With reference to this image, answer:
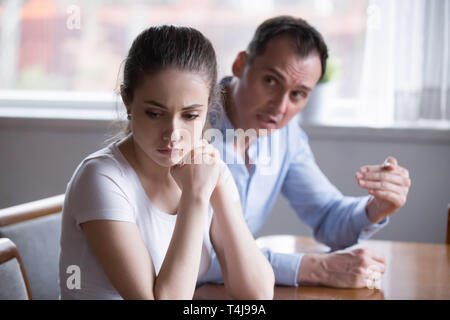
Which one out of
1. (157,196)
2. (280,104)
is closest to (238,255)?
(157,196)

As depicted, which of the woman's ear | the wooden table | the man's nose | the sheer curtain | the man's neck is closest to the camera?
the woman's ear

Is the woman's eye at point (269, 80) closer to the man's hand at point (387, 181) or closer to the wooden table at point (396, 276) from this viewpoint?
the man's hand at point (387, 181)

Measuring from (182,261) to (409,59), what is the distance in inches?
70.6

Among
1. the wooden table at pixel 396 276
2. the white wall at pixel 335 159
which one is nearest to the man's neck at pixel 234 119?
the wooden table at pixel 396 276

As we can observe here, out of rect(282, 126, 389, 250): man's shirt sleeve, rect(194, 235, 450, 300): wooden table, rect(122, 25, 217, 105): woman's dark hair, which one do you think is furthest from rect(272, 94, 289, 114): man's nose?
rect(122, 25, 217, 105): woman's dark hair

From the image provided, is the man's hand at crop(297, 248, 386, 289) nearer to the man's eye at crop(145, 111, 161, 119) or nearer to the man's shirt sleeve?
the man's shirt sleeve

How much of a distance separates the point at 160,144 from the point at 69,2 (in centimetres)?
208

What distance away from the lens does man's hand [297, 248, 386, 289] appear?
130 centimetres

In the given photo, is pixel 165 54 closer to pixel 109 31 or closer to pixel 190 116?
pixel 190 116

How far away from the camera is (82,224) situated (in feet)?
3.32

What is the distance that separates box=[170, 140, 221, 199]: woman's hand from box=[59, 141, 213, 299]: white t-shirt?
0.09m

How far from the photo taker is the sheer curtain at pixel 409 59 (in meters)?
2.40

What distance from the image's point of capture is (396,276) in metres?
1.37

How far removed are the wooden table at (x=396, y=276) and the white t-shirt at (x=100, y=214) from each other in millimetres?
224
